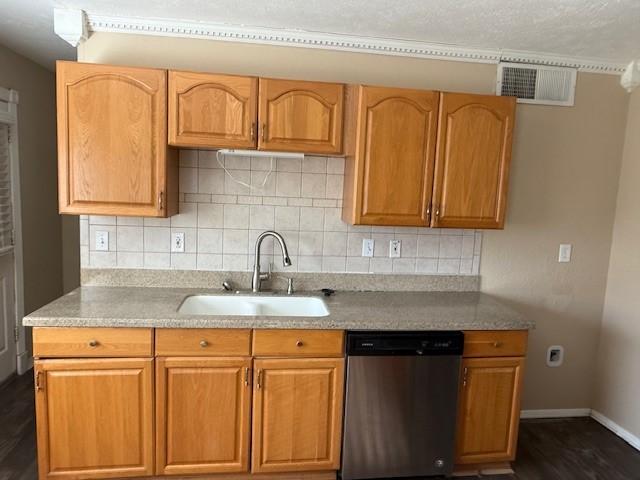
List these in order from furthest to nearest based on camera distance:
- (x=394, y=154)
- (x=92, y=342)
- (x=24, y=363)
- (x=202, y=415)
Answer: (x=24, y=363) → (x=394, y=154) → (x=202, y=415) → (x=92, y=342)

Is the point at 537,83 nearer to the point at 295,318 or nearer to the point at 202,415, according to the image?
the point at 295,318

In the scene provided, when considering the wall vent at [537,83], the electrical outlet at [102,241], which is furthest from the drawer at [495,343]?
the electrical outlet at [102,241]

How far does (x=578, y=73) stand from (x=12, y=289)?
4.18 meters

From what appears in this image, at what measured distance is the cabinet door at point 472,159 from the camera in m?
2.24

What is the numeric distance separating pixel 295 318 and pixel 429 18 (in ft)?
5.44

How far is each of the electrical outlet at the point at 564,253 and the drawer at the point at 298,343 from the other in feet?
5.61

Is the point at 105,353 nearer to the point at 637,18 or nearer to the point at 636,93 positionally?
the point at 637,18

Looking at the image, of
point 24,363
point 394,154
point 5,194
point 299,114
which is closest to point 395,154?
point 394,154

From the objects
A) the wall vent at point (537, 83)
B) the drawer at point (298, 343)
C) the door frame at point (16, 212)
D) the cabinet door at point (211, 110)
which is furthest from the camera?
the door frame at point (16, 212)

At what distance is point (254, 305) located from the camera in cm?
240

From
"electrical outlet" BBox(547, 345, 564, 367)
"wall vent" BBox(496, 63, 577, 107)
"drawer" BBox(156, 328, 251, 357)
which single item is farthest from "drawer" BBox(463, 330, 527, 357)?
"wall vent" BBox(496, 63, 577, 107)

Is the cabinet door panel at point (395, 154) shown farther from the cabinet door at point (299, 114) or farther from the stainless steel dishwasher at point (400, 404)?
the stainless steel dishwasher at point (400, 404)

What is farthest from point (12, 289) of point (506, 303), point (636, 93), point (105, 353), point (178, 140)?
point (636, 93)

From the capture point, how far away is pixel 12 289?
3.06 m
